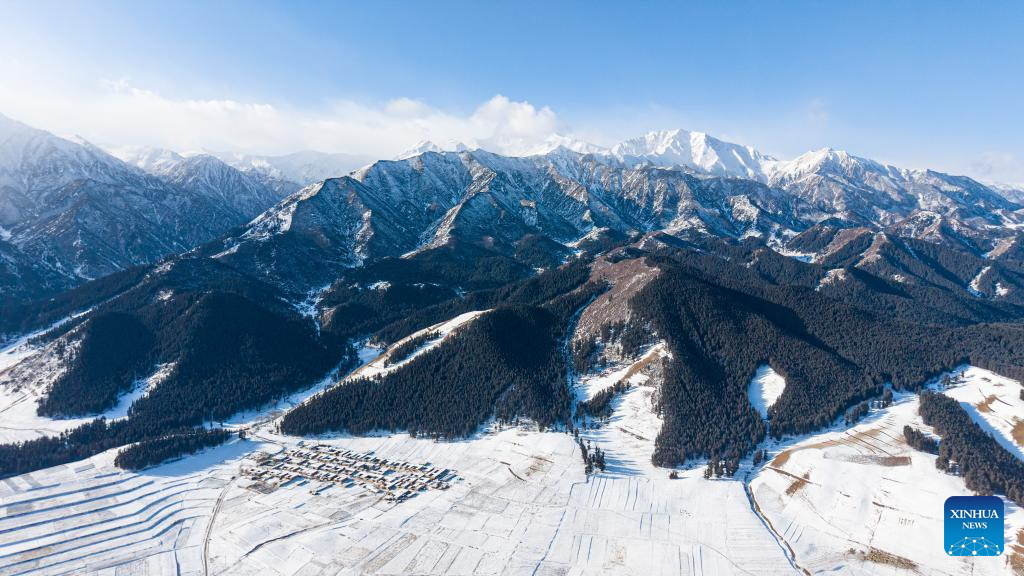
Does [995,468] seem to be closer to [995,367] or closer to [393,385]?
[995,367]

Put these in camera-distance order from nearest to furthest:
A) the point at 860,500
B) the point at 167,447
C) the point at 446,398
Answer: the point at 860,500
the point at 167,447
the point at 446,398

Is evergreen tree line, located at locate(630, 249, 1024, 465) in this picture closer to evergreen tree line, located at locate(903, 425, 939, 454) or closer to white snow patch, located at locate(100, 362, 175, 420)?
evergreen tree line, located at locate(903, 425, 939, 454)

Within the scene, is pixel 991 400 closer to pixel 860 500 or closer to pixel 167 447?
pixel 860 500

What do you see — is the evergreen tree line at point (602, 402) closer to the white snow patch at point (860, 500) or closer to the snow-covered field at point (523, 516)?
the snow-covered field at point (523, 516)

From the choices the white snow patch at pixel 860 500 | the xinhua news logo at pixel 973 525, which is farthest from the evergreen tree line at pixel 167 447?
the xinhua news logo at pixel 973 525

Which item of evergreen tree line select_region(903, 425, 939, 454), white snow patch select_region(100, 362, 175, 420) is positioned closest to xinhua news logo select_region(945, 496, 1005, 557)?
evergreen tree line select_region(903, 425, 939, 454)

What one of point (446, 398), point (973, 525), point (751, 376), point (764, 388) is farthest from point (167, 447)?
point (973, 525)
